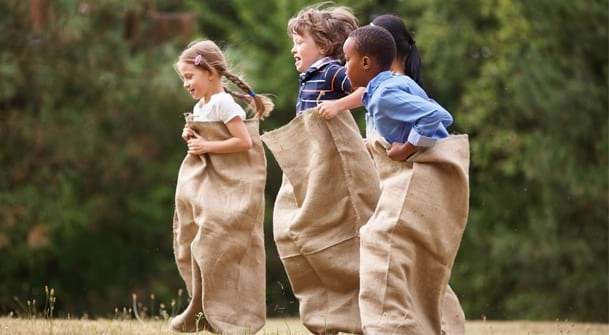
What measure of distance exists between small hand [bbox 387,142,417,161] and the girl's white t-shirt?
1234 mm

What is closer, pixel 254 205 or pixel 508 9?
pixel 254 205

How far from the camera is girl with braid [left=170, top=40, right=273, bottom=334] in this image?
22.8ft

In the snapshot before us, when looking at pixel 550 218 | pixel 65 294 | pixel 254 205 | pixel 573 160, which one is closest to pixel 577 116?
pixel 573 160

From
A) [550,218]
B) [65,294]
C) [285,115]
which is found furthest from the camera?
[285,115]

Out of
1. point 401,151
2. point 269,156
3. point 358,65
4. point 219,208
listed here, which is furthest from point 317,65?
point 269,156

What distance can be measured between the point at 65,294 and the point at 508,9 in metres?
10.7

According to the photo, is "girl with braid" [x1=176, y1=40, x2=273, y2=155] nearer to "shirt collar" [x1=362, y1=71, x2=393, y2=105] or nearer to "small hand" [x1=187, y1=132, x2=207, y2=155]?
"small hand" [x1=187, y1=132, x2=207, y2=155]

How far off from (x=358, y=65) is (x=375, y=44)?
0.14 meters

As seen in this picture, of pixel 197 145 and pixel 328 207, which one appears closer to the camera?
pixel 328 207

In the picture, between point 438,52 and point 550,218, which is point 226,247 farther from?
point 438,52

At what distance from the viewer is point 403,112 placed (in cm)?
601

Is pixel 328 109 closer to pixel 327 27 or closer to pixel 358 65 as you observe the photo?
pixel 358 65

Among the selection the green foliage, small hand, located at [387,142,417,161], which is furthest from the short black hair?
the green foliage

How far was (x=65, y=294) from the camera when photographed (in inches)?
1013
